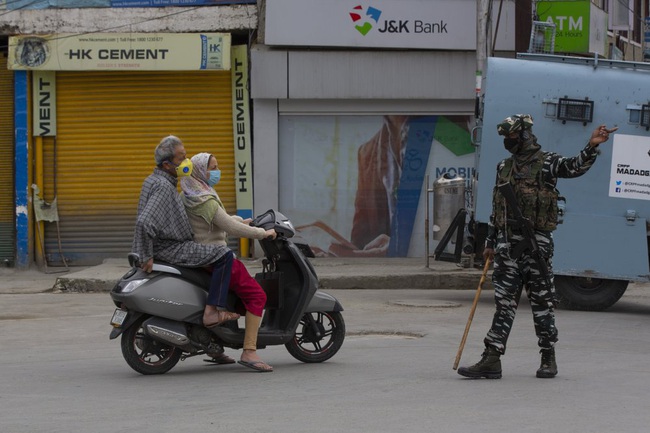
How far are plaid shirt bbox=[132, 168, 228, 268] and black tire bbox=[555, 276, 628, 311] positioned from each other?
591 centimetres

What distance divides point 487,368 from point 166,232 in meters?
2.34

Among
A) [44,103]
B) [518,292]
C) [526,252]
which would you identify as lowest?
[518,292]

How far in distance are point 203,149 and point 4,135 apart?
10.2 feet

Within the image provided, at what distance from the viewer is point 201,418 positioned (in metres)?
6.34

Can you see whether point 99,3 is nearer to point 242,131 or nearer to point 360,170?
point 242,131

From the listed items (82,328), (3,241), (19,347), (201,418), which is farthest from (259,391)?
(3,241)

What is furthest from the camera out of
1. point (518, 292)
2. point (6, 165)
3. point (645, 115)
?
point (6, 165)

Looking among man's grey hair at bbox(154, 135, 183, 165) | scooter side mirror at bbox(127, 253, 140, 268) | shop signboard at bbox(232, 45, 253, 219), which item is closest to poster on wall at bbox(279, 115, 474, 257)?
shop signboard at bbox(232, 45, 253, 219)

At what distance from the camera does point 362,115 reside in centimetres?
1798

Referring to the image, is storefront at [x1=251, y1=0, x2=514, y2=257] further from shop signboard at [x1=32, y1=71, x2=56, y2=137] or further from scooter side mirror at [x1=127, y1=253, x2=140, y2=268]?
scooter side mirror at [x1=127, y1=253, x2=140, y2=268]

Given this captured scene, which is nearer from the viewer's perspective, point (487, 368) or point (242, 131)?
point (487, 368)

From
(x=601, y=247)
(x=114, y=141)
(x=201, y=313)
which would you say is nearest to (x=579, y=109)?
(x=601, y=247)

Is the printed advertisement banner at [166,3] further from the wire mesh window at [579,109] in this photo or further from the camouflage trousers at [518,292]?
the camouflage trousers at [518,292]

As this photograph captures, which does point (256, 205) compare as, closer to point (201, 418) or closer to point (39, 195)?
point (39, 195)
